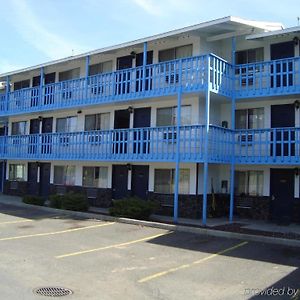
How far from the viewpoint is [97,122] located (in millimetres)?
23109

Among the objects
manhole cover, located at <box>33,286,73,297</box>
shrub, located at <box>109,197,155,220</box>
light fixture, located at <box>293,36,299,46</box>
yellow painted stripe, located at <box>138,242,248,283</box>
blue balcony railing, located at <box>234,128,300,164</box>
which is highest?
light fixture, located at <box>293,36,299,46</box>

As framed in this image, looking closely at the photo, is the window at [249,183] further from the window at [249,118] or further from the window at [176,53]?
the window at [176,53]

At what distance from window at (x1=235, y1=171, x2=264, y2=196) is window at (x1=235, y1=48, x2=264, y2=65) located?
4.58 meters

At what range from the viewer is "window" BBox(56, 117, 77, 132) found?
24438 mm

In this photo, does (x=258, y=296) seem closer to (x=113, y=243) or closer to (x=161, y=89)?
(x=113, y=243)

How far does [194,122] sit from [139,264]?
31.1 ft

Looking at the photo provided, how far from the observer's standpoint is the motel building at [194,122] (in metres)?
17.1

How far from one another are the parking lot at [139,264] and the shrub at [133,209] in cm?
140

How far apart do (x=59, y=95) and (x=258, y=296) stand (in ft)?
58.2

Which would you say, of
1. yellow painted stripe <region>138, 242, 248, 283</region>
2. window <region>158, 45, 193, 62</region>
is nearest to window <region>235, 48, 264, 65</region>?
window <region>158, 45, 193, 62</region>

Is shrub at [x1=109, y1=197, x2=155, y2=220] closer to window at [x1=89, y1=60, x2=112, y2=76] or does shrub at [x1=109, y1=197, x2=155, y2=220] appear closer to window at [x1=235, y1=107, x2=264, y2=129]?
window at [x1=235, y1=107, x2=264, y2=129]

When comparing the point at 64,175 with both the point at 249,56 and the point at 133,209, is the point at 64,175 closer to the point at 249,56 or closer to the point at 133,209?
the point at 133,209

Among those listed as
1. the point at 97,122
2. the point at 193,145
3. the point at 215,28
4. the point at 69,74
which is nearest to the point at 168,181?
the point at 193,145

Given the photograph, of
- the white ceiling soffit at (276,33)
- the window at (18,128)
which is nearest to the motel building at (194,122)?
the white ceiling soffit at (276,33)
